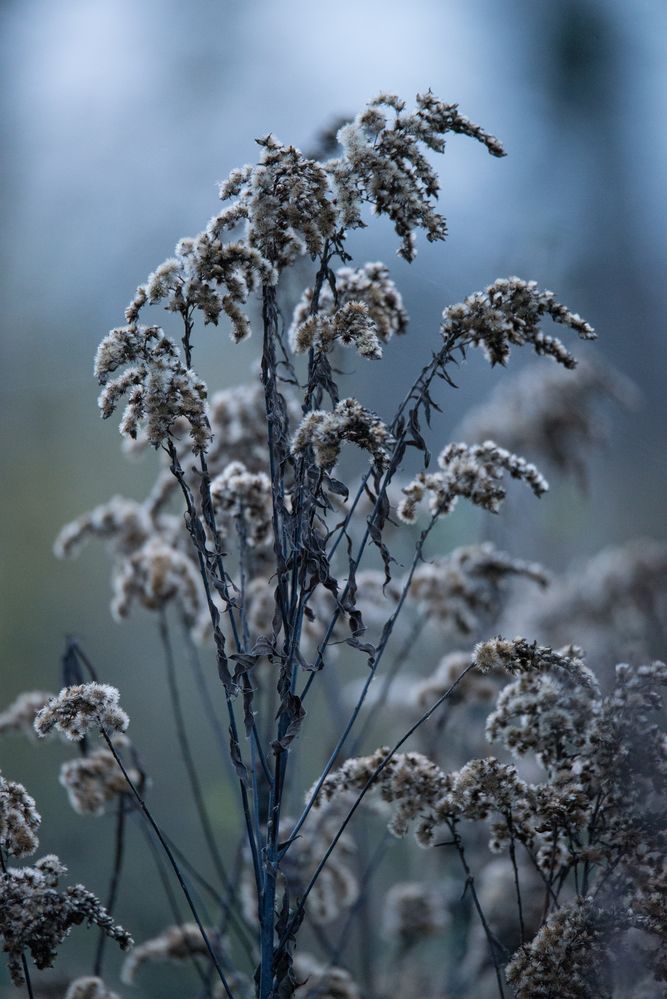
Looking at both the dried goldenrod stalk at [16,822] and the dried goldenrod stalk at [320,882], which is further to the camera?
the dried goldenrod stalk at [320,882]

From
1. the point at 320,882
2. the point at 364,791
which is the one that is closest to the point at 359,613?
the point at 364,791

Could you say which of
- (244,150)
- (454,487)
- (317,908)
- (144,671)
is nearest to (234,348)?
(244,150)

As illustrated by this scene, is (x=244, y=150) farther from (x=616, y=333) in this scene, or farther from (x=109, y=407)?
(x=109, y=407)

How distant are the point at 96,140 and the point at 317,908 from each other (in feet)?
13.8

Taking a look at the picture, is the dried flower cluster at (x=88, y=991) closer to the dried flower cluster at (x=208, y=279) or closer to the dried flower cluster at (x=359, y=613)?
the dried flower cluster at (x=359, y=613)

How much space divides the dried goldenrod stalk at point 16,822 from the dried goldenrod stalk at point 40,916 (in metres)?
0.05

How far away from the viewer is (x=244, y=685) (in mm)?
1395

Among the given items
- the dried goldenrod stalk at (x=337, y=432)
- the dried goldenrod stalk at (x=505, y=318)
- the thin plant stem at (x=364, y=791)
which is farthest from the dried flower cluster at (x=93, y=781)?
the dried goldenrod stalk at (x=505, y=318)

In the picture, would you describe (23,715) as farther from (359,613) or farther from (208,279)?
(208,279)

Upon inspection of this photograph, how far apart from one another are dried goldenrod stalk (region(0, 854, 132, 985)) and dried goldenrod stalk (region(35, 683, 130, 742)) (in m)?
0.22

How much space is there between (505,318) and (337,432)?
1.08 ft

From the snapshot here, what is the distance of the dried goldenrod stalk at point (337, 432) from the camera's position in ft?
4.13

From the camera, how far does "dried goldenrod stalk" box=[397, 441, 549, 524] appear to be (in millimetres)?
1534

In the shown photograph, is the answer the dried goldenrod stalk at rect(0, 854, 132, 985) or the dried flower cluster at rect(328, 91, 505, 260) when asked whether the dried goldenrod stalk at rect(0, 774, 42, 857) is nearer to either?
the dried goldenrod stalk at rect(0, 854, 132, 985)
